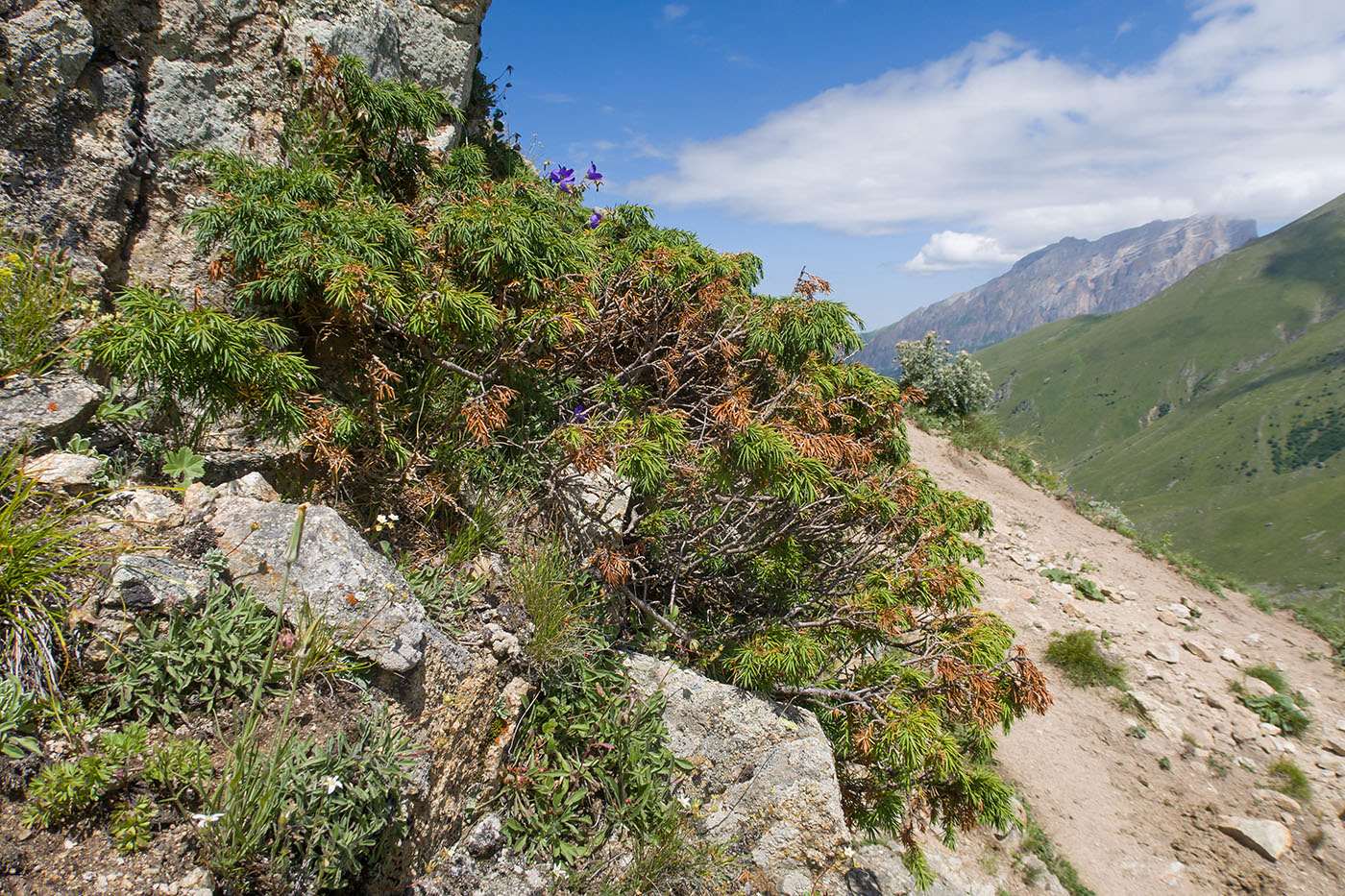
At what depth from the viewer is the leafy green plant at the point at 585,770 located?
3.04m

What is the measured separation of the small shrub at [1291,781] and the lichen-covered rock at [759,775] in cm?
632

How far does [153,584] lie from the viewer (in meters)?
2.37

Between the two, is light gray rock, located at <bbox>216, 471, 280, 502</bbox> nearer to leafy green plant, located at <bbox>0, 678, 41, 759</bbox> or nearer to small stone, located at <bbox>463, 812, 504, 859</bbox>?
leafy green plant, located at <bbox>0, 678, 41, 759</bbox>

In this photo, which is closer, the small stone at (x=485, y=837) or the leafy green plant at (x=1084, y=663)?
the small stone at (x=485, y=837)

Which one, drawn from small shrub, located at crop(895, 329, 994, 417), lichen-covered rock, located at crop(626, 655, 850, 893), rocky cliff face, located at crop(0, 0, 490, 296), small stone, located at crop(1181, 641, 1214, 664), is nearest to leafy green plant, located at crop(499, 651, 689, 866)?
lichen-covered rock, located at crop(626, 655, 850, 893)

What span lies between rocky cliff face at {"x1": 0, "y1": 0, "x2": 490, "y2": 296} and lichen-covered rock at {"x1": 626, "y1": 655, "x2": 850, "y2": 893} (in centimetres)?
403

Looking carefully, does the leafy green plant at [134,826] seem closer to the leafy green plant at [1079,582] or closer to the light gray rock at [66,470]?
the light gray rock at [66,470]

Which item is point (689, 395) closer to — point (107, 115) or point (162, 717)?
point (162, 717)

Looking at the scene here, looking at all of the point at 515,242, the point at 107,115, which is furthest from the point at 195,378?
the point at 107,115

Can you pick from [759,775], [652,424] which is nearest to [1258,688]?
[759,775]

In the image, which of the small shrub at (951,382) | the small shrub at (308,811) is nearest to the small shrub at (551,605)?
the small shrub at (308,811)

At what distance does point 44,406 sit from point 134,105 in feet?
7.32

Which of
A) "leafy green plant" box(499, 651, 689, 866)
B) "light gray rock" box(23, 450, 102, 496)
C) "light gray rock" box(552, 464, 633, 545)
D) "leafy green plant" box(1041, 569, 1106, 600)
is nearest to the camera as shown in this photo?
"light gray rock" box(23, 450, 102, 496)

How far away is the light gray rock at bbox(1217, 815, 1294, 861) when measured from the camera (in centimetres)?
584
